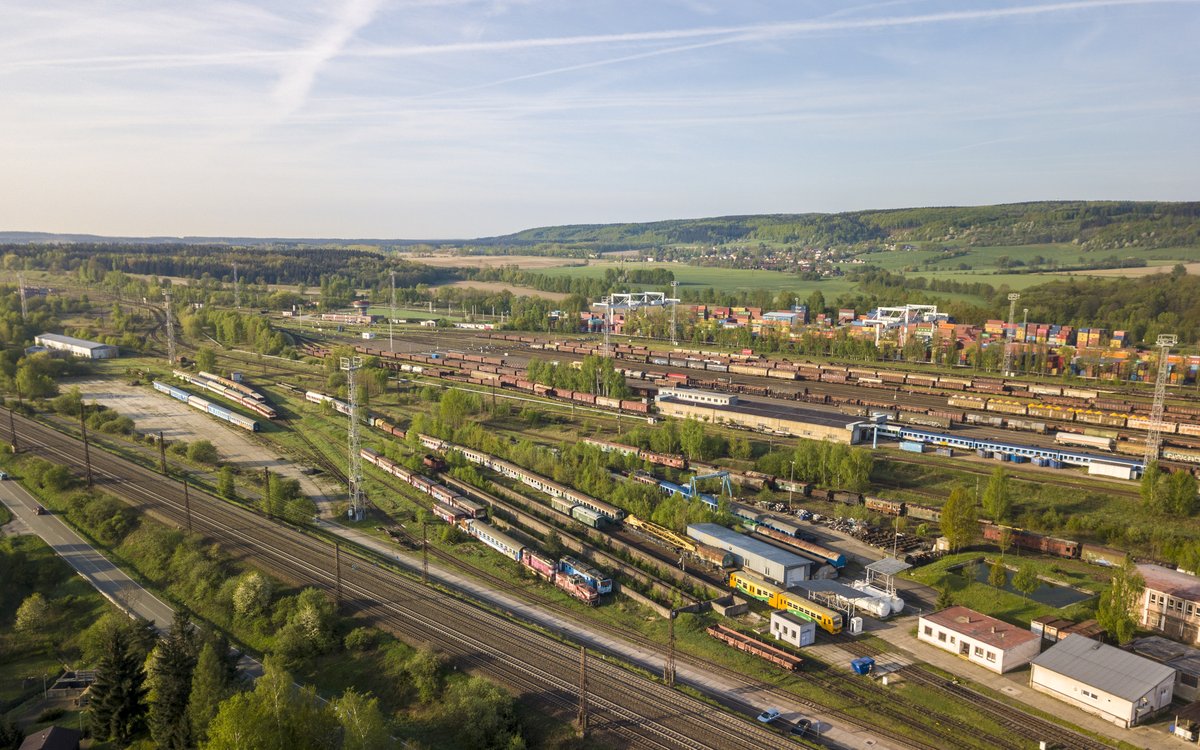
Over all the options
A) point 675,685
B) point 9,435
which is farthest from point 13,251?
point 675,685

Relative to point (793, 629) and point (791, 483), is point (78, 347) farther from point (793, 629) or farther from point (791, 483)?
point (793, 629)

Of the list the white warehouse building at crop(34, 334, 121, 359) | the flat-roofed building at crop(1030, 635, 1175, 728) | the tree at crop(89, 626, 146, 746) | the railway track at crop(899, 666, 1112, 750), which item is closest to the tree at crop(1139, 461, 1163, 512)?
the flat-roofed building at crop(1030, 635, 1175, 728)

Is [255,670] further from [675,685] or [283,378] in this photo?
[283,378]

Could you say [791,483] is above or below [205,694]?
below

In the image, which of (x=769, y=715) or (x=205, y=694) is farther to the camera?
→ (x=769, y=715)

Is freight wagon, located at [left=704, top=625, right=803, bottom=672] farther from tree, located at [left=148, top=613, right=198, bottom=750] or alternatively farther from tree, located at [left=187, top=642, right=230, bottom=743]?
tree, located at [left=148, top=613, right=198, bottom=750]

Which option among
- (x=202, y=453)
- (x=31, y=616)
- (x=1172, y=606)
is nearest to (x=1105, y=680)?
(x=1172, y=606)
